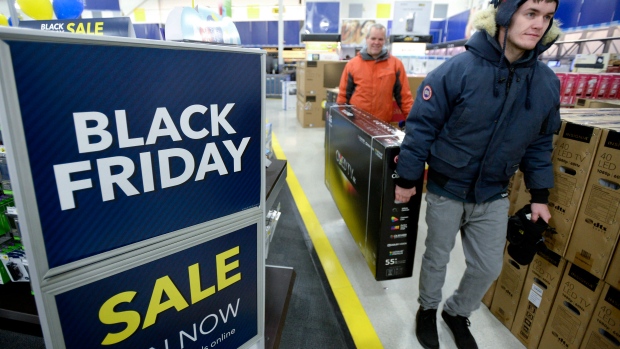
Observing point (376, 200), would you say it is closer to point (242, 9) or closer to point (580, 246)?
point (580, 246)

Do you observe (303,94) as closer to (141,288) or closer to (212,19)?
(212,19)

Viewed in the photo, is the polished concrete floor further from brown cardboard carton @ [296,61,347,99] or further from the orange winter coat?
brown cardboard carton @ [296,61,347,99]

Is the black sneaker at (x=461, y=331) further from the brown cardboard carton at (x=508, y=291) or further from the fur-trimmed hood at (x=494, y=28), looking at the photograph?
the fur-trimmed hood at (x=494, y=28)

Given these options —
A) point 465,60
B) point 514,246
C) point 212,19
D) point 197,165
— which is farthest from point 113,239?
point 514,246

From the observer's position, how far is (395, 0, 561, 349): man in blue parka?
4.51ft

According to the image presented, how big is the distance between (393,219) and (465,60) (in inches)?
35.0

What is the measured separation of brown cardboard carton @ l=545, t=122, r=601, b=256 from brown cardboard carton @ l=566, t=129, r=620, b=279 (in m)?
0.03

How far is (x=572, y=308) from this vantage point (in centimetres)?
159

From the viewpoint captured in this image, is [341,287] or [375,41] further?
[375,41]

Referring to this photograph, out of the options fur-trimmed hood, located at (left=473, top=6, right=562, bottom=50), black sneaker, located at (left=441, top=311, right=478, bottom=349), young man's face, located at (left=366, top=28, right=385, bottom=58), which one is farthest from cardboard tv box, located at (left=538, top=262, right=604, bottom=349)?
young man's face, located at (left=366, top=28, right=385, bottom=58)

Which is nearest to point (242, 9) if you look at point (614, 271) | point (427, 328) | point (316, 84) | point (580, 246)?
point (316, 84)

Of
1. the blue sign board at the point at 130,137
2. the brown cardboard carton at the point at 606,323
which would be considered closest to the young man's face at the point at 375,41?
the brown cardboard carton at the point at 606,323

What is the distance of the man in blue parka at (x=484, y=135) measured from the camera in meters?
1.38

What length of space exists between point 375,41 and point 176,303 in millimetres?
2940
